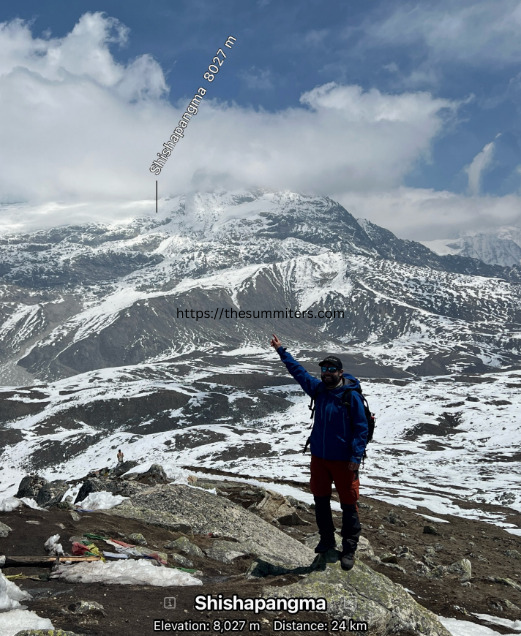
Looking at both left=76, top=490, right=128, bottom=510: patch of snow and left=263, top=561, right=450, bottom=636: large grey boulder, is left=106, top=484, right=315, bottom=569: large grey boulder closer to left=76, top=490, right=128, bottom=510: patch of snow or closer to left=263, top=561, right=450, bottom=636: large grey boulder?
left=76, top=490, right=128, bottom=510: patch of snow

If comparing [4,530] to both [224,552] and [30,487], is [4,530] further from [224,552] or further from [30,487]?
[30,487]

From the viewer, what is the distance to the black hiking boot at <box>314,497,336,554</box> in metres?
12.4

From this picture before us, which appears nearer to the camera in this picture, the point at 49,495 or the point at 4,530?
the point at 4,530

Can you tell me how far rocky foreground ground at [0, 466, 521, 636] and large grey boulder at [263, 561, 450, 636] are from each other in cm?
2

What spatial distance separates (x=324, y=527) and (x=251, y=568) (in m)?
2.27

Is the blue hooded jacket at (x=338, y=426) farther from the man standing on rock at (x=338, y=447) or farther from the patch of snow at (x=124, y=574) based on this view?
the patch of snow at (x=124, y=574)

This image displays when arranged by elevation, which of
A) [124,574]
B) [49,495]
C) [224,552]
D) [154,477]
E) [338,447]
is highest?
[338,447]

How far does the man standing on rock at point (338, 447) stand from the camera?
11688mm

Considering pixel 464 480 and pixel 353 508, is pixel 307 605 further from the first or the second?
pixel 464 480

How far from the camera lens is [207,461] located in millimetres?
168375

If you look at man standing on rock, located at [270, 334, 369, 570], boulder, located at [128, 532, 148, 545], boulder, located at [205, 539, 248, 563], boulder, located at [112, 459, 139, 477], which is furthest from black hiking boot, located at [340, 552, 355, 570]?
boulder, located at [112, 459, 139, 477]

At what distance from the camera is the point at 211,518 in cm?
2242

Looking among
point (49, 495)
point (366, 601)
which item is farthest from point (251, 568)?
point (49, 495)

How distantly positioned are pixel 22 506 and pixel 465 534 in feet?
86.9
